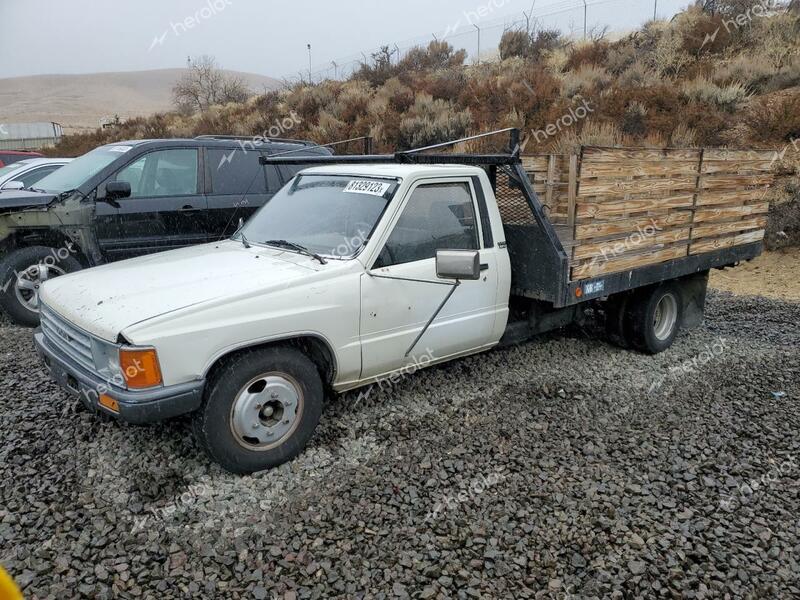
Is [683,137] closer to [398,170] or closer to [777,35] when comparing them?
[777,35]

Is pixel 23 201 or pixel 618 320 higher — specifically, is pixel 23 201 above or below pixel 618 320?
above

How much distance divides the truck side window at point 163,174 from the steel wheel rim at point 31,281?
117 cm

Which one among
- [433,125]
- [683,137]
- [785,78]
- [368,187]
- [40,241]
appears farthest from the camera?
[433,125]

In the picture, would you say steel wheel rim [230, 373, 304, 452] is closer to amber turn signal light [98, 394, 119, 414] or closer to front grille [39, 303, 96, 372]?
amber turn signal light [98, 394, 119, 414]

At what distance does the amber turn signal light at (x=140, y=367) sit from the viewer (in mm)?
2975

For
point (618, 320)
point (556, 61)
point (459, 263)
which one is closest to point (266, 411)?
point (459, 263)

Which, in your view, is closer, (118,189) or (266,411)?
(266,411)

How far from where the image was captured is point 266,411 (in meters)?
3.44

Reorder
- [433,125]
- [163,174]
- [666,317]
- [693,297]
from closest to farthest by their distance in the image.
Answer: [666,317] → [693,297] → [163,174] → [433,125]

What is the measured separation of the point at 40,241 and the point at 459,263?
5.12m

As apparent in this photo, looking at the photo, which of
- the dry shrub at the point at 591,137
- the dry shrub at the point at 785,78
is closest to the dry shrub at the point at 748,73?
the dry shrub at the point at 785,78

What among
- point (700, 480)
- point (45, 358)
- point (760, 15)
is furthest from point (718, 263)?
point (760, 15)

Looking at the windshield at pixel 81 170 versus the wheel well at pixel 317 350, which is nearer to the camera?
the wheel well at pixel 317 350

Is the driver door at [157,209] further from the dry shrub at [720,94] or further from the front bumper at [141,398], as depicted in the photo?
the dry shrub at [720,94]
